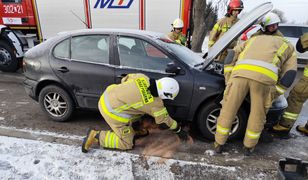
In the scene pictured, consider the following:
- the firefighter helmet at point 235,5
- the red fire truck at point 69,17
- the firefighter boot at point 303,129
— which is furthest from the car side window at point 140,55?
the red fire truck at point 69,17

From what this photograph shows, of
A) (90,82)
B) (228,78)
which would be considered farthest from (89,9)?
(228,78)

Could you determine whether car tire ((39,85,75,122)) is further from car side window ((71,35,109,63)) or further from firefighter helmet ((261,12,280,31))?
firefighter helmet ((261,12,280,31))

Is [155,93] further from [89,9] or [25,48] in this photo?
[25,48]

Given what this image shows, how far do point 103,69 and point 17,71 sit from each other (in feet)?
16.8

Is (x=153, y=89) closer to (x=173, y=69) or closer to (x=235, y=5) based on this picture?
(x=173, y=69)

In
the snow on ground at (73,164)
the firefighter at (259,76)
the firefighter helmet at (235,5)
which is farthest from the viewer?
the firefighter helmet at (235,5)

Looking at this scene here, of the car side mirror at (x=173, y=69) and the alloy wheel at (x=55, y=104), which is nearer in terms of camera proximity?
the car side mirror at (x=173, y=69)

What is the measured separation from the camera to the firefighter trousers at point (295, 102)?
12.0 ft

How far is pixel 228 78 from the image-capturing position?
3139 millimetres

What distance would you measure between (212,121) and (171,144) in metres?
0.66

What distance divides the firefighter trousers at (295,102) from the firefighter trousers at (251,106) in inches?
37.6

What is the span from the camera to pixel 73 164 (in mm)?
2936

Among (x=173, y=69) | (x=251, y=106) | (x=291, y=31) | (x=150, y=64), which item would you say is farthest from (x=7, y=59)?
(x=291, y=31)

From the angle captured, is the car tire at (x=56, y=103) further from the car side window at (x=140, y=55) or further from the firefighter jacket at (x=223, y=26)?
the firefighter jacket at (x=223, y=26)
